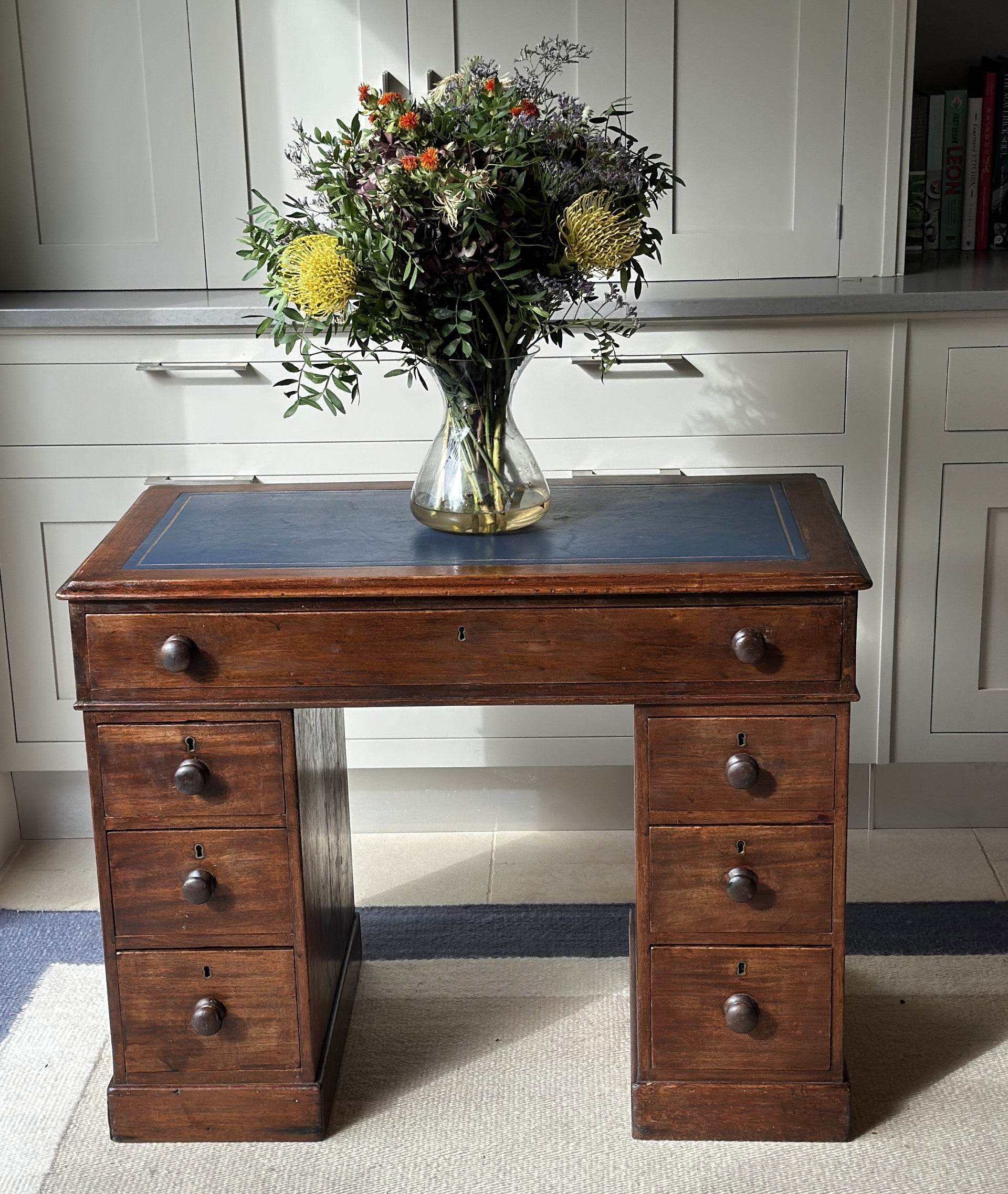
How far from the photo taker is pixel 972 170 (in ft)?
9.76

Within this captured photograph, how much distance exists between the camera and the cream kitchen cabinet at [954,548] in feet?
8.21

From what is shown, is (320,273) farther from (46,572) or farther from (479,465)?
(46,572)

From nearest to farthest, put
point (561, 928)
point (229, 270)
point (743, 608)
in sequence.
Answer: point (743, 608) → point (561, 928) → point (229, 270)

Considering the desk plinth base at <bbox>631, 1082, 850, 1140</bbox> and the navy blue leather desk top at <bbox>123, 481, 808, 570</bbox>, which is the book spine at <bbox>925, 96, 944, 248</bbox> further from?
the desk plinth base at <bbox>631, 1082, 850, 1140</bbox>

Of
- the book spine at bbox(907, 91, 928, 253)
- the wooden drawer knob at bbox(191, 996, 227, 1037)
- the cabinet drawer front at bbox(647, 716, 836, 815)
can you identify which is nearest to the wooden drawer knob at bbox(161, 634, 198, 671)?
the wooden drawer knob at bbox(191, 996, 227, 1037)

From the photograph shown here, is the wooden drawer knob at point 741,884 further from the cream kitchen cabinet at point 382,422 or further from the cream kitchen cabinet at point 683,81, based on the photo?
the cream kitchen cabinet at point 683,81

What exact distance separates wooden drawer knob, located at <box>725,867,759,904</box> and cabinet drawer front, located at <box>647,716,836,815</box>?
0.26ft

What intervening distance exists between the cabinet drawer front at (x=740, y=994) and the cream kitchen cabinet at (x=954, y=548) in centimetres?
94

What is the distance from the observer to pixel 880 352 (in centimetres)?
251

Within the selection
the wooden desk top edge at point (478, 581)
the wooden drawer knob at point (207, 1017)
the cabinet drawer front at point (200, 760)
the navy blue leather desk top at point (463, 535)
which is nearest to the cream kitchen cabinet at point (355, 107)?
the navy blue leather desk top at point (463, 535)

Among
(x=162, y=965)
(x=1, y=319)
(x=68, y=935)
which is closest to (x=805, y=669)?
(x=162, y=965)

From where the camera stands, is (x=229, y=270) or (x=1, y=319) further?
(x=229, y=270)

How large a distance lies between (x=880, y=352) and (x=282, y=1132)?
163 centimetres

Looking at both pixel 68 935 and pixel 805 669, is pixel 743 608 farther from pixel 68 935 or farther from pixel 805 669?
pixel 68 935
